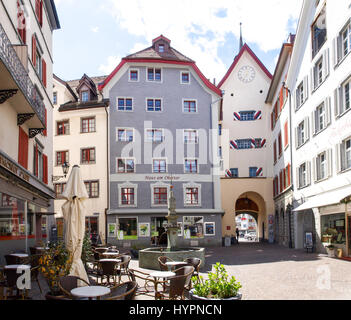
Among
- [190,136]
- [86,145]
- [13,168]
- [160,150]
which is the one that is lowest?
[13,168]

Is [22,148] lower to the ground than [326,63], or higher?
lower

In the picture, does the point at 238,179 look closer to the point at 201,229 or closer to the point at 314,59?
the point at 201,229

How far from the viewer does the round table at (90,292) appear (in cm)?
680

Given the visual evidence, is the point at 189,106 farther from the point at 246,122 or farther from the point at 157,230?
the point at 157,230

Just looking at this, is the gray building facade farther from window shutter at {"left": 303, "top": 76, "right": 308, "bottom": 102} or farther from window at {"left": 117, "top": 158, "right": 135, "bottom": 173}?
window shutter at {"left": 303, "top": 76, "right": 308, "bottom": 102}

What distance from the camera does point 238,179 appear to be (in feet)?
128

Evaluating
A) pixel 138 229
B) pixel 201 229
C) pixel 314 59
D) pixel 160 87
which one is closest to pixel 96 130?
pixel 160 87

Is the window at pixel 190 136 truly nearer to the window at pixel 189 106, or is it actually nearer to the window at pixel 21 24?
the window at pixel 189 106

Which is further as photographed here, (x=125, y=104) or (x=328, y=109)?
(x=125, y=104)

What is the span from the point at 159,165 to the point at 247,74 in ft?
49.2

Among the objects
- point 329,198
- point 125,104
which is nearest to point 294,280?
point 329,198

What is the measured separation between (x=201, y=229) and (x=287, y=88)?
493 inches

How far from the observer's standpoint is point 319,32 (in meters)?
23.7

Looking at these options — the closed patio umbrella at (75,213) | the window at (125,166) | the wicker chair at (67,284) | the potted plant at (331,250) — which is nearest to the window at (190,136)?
the window at (125,166)
